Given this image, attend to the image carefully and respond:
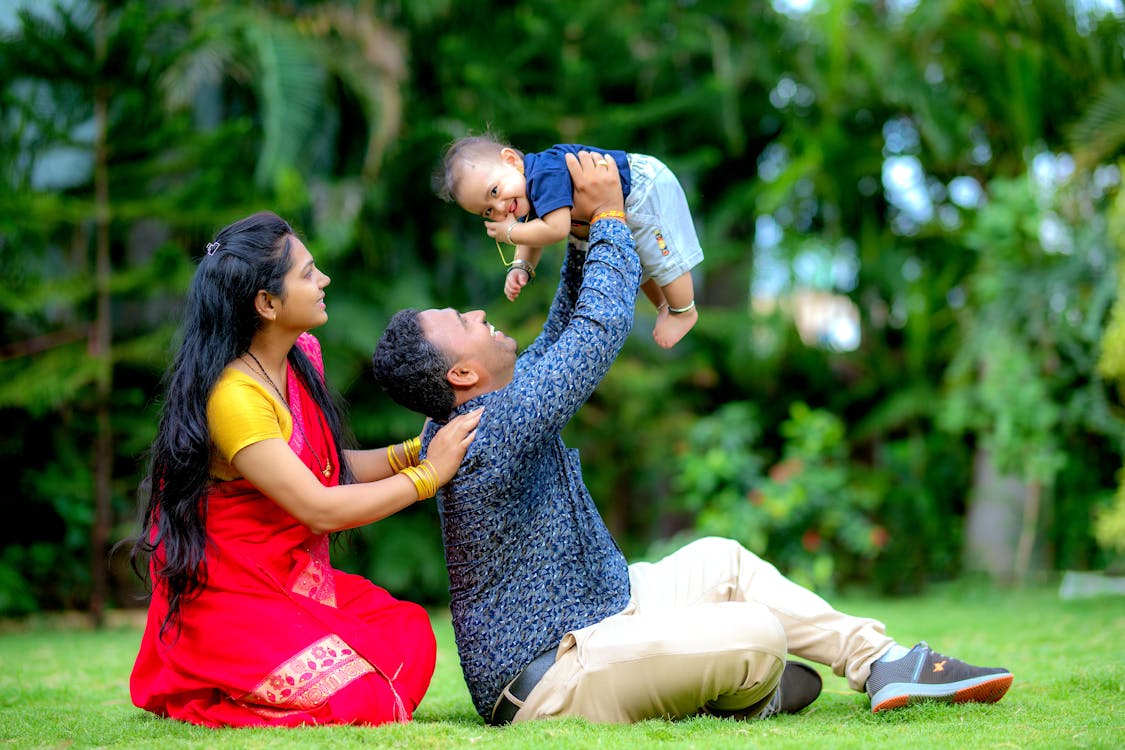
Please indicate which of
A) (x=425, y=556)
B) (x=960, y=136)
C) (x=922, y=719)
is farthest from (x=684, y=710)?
(x=960, y=136)

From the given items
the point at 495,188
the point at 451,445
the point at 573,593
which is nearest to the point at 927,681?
the point at 573,593

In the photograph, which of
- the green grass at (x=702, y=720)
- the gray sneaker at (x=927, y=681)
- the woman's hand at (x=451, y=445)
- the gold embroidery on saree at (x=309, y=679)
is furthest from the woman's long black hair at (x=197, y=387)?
the gray sneaker at (x=927, y=681)

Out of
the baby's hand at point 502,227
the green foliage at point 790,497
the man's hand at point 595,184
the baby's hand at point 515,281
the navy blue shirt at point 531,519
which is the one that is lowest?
the green foliage at point 790,497

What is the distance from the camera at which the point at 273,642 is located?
285cm

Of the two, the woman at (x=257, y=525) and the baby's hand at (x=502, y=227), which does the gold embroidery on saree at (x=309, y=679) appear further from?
the baby's hand at (x=502, y=227)

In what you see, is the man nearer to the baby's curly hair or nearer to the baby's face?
the baby's face

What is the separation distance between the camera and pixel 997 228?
24.6 ft

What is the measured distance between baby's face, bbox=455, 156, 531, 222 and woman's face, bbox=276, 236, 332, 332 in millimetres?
683

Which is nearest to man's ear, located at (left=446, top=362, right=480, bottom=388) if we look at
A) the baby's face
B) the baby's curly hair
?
the baby's face

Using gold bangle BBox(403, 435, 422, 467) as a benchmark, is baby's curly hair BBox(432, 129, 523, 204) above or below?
above

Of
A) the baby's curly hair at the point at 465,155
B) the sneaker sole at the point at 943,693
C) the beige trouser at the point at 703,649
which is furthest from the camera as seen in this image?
the baby's curly hair at the point at 465,155

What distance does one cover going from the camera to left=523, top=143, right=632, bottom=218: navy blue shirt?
A: 10.7 ft

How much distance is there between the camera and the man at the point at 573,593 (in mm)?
2844

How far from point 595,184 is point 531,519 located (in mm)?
957
